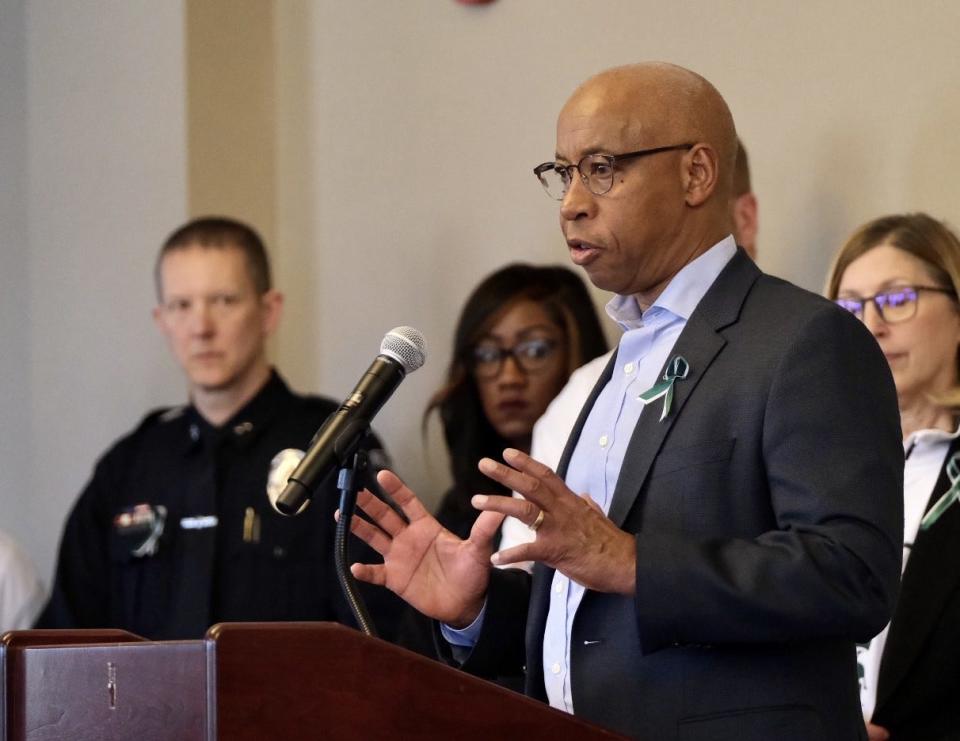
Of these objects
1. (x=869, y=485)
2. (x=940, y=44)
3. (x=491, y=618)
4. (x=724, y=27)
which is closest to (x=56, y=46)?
(x=724, y=27)

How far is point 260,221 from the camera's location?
5.04 m

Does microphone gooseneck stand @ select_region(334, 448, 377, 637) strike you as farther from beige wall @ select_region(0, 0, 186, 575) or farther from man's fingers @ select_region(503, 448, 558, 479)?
beige wall @ select_region(0, 0, 186, 575)

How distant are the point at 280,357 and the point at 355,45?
1.03 meters

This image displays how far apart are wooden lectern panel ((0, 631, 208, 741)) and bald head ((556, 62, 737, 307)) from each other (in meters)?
0.85

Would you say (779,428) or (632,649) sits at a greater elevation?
(779,428)

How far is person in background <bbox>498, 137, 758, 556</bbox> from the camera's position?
3.33 meters

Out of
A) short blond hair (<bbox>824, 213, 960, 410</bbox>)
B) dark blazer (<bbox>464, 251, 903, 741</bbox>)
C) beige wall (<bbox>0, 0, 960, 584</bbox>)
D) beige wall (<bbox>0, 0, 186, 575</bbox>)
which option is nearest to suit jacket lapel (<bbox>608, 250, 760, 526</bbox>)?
dark blazer (<bbox>464, 251, 903, 741</bbox>)

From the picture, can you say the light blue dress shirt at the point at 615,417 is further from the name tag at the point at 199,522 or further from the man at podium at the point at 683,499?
the name tag at the point at 199,522

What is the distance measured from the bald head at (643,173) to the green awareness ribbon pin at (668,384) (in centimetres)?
18

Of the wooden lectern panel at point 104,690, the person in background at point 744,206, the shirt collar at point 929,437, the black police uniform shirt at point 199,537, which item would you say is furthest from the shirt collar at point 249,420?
the wooden lectern panel at point 104,690

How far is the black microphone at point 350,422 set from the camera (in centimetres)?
188

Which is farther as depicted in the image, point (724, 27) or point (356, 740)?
point (724, 27)

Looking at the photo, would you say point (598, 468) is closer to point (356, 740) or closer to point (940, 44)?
point (356, 740)

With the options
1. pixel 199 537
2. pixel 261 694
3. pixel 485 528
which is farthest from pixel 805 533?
pixel 199 537
